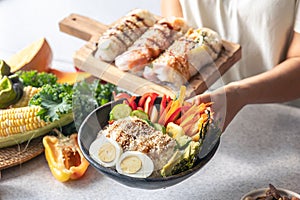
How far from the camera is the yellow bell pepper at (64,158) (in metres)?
1.37

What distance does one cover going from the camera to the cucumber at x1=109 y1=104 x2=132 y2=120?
125 centimetres

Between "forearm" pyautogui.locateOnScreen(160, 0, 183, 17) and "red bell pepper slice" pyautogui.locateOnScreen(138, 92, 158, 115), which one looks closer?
"red bell pepper slice" pyautogui.locateOnScreen(138, 92, 158, 115)

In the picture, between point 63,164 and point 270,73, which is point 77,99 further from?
point 270,73

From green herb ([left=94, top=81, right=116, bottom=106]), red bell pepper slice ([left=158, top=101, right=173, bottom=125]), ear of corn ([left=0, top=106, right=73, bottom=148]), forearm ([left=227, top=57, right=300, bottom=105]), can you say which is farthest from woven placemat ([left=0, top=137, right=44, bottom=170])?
forearm ([left=227, top=57, right=300, bottom=105])

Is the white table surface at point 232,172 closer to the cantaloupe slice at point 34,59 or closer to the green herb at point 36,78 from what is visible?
the green herb at point 36,78

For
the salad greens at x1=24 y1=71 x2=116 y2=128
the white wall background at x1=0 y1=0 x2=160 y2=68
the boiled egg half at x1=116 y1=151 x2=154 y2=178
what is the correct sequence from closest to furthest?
1. the boiled egg half at x1=116 y1=151 x2=154 y2=178
2. the salad greens at x1=24 y1=71 x2=116 y2=128
3. the white wall background at x1=0 y1=0 x2=160 y2=68

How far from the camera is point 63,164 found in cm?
139

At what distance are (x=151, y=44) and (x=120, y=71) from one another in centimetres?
11

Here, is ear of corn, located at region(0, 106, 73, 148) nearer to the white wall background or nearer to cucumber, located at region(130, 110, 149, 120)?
cucumber, located at region(130, 110, 149, 120)

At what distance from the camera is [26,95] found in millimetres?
1552

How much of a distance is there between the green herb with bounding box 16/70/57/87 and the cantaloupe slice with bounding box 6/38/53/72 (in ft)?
0.32

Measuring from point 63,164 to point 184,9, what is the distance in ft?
2.12

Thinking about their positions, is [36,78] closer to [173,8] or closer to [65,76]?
[65,76]

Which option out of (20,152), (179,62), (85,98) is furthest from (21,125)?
(179,62)
